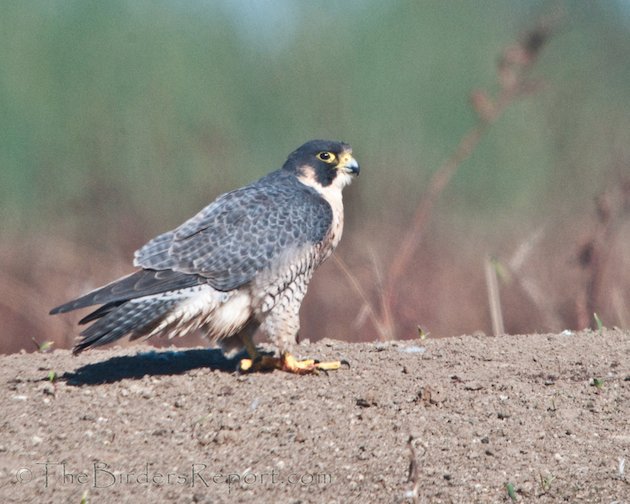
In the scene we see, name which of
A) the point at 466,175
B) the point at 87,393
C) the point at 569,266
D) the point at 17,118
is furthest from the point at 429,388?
the point at 17,118

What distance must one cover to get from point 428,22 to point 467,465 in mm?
10955

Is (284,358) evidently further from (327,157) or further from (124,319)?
(327,157)

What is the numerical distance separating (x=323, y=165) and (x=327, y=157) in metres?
0.05

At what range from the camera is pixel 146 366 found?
529 cm

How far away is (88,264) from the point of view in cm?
816

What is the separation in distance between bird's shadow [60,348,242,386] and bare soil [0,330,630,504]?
1 cm

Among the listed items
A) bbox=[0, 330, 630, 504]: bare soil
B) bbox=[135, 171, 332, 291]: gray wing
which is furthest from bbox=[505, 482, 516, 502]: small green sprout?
bbox=[135, 171, 332, 291]: gray wing

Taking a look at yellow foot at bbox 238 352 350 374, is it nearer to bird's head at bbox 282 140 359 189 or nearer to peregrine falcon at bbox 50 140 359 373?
peregrine falcon at bbox 50 140 359 373

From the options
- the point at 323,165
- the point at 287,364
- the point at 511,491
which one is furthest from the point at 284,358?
the point at 511,491

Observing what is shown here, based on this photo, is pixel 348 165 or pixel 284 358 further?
pixel 348 165

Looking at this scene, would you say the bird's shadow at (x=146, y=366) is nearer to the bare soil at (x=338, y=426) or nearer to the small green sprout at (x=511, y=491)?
the bare soil at (x=338, y=426)

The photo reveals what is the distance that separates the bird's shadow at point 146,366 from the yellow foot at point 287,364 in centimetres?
9

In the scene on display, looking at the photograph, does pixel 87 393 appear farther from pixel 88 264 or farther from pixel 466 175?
pixel 466 175

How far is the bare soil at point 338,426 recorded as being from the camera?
3758mm
